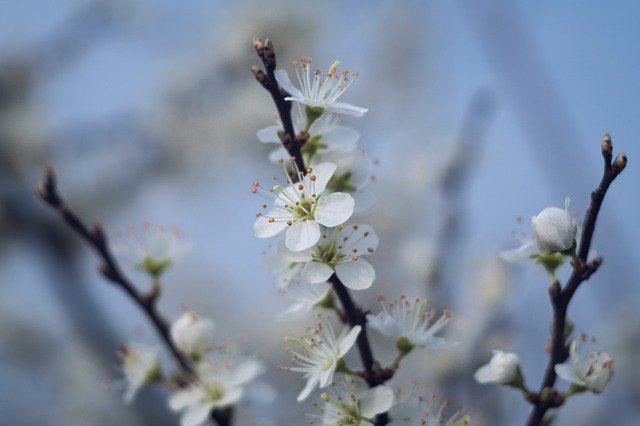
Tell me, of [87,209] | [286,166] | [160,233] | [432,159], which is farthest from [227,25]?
[286,166]

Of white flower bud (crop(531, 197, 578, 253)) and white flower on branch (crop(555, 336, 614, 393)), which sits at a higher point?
white flower bud (crop(531, 197, 578, 253))

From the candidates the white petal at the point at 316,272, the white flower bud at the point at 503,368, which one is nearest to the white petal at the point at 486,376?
the white flower bud at the point at 503,368

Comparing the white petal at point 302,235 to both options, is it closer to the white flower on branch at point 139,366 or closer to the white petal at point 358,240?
the white petal at point 358,240

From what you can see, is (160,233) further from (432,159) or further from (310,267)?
(432,159)

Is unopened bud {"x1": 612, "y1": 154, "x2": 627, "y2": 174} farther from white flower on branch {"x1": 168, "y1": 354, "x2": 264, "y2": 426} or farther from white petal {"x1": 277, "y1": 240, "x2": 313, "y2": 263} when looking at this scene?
white flower on branch {"x1": 168, "y1": 354, "x2": 264, "y2": 426}

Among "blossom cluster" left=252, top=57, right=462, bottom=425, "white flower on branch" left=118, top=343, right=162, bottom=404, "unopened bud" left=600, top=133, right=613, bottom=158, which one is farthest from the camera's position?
"white flower on branch" left=118, top=343, right=162, bottom=404

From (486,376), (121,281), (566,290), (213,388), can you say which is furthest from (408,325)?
(121,281)

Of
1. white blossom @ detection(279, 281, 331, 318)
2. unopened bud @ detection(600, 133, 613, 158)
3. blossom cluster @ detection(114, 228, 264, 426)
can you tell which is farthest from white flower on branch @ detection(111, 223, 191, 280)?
unopened bud @ detection(600, 133, 613, 158)
